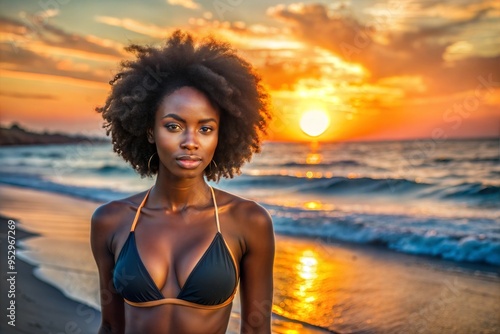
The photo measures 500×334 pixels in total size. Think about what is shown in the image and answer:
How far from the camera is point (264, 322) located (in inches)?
98.1

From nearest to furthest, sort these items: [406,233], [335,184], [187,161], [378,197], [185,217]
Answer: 1. [187,161]
2. [185,217]
3. [406,233]
4. [378,197]
5. [335,184]

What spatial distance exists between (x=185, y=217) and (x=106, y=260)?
1.37 ft

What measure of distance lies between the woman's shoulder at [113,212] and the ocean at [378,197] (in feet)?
4.23

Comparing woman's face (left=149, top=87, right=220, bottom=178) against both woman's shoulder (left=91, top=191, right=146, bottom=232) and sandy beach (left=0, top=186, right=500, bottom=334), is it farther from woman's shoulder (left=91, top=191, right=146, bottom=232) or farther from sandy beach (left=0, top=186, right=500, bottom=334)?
sandy beach (left=0, top=186, right=500, bottom=334)

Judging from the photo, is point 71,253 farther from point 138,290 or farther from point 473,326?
point 138,290

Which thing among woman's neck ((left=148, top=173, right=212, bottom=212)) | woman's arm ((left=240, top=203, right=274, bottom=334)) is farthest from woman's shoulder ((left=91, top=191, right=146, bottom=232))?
woman's arm ((left=240, top=203, right=274, bottom=334))

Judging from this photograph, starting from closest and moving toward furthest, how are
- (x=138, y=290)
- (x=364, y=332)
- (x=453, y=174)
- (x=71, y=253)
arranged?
(x=138, y=290) < (x=364, y=332) < (x=71, y=253) < (x=453, y=174)

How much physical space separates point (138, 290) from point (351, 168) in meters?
29.2

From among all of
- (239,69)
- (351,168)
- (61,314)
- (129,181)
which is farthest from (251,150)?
(351,168)

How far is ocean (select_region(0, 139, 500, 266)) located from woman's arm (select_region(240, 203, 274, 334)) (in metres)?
1.63

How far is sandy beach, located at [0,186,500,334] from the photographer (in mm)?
Result: 5574

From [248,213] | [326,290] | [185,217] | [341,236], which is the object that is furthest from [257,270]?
[341,236]

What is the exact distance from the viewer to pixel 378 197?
19453 millimetres

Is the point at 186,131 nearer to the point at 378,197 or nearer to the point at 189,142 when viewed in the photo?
the point at 189,142
